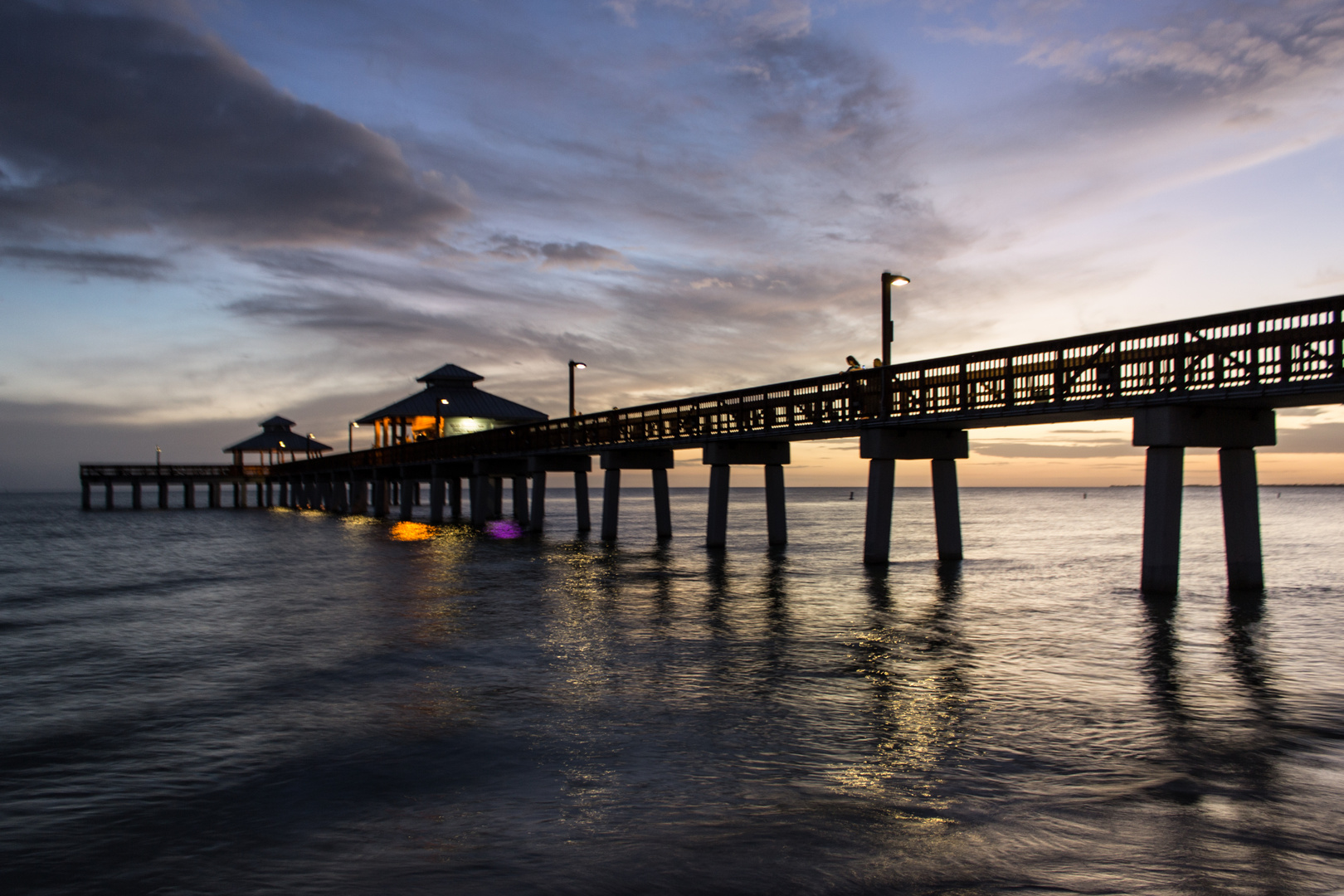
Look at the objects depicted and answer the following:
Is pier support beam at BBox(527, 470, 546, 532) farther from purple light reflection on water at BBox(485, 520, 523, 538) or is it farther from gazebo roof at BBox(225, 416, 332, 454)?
gazebo roof at BBox(225, 416, 332, 454)

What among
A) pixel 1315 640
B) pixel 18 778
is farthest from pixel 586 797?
pixel 1315 640

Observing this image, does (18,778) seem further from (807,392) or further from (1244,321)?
(807,392)

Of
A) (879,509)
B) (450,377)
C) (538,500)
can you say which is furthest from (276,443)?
(879,509)

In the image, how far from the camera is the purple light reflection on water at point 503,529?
4475cm

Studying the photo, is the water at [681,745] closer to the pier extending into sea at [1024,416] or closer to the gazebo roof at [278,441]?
the pier extending into sea at [1024,416]

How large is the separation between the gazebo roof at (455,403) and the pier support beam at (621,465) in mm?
26181

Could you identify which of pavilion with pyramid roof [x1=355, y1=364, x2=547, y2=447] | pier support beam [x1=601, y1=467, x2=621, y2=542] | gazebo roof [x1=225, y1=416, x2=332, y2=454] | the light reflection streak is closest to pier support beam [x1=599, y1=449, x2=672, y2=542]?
pier support beam [x1=601, y1=467, x2=621, y2=542]

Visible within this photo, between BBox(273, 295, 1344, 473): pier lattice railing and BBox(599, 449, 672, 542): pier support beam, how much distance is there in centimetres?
219

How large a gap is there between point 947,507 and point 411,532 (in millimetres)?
33537

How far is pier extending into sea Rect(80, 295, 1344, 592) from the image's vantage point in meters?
15.2

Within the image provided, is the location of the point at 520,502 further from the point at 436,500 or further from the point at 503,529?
the point at 436,500

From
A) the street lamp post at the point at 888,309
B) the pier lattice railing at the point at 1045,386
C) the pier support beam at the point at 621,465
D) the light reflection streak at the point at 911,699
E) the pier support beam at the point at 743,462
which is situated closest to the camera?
the light reflection streak at the point at 911,699

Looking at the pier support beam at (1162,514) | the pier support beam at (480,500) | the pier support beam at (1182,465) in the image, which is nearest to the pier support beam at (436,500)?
the pier support beam at (480,500)

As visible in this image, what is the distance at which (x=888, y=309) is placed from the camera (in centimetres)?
2308
